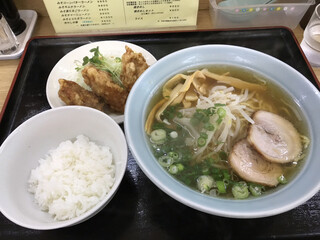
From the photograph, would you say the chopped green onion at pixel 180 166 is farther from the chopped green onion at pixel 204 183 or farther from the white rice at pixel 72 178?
the white rice at pixel 72 178

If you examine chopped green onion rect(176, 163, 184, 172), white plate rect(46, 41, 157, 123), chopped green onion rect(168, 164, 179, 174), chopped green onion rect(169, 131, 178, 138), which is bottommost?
white plate rect(46, 41, 157, 123)

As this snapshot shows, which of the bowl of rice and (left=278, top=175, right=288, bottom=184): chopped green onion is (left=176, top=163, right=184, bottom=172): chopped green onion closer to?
the bowl of rice

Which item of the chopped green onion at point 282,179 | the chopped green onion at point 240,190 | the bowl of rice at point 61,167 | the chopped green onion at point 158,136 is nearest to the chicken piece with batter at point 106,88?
the bowl of rice at point 61,167

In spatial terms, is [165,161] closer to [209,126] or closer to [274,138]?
[209,126]

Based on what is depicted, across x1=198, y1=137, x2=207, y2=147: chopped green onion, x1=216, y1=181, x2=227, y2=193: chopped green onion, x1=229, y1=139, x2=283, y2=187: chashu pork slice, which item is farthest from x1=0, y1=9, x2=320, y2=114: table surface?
x1=216, y1=181, x2=227, y2=193: chopped green onion

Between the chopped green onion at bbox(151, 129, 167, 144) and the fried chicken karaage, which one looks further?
the fried chicken karaage

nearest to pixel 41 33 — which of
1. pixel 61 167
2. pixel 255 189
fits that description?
pixel 61 167

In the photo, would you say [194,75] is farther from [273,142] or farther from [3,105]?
[3,105]
